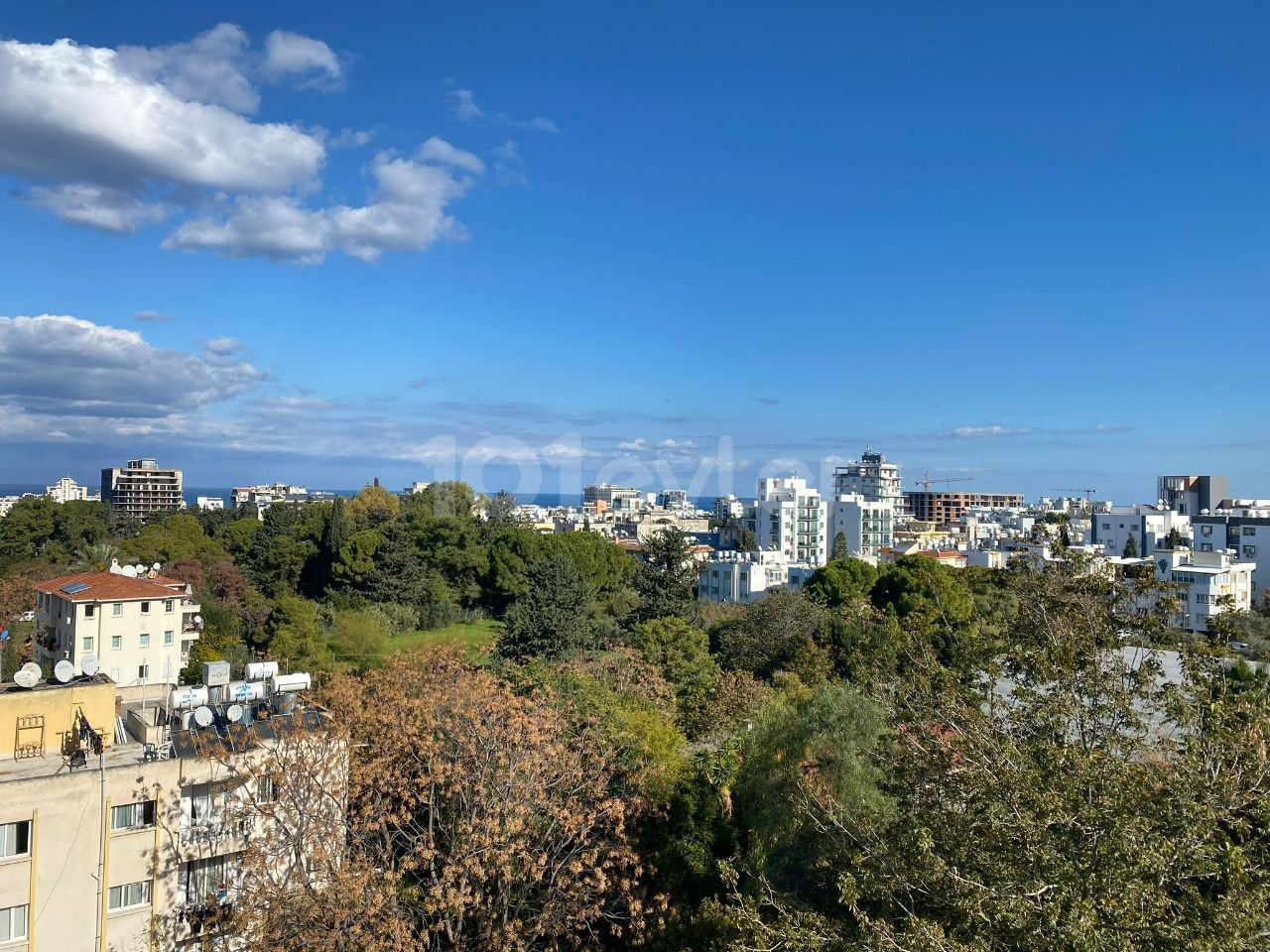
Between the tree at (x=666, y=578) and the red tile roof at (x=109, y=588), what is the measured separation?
17245mm

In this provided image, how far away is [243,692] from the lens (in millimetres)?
15906

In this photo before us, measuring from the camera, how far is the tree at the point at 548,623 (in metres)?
28.6

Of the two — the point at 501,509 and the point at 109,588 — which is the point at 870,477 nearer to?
the point at 501,509

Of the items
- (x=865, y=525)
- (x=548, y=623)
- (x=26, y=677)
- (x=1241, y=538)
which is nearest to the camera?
(x=26, y=677)

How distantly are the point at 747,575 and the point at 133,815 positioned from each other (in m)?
41.3

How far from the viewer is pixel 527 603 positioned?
97.7 ft

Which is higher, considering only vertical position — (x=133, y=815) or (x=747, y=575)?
(x=133, y=815)

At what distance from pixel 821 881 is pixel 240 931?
754 centimetres

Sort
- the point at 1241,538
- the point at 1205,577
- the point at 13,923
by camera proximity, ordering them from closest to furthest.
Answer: the point at 13,923 → the point at 1205,577 → the point at 1241,538

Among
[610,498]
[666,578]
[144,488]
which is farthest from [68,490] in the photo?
[666,578]

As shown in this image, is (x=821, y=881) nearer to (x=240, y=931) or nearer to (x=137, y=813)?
(x=240, y=931)

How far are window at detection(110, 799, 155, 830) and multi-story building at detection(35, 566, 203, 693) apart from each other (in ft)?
56.4

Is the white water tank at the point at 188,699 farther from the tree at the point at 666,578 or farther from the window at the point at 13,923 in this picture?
the tree at the point at 666,578

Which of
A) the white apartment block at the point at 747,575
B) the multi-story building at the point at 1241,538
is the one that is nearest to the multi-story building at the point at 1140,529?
the multi-story building at the point at 1241,538
